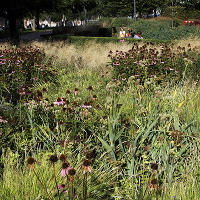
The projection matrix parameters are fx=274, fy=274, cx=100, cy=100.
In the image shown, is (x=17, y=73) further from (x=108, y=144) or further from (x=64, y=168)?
(x=64, y=168)

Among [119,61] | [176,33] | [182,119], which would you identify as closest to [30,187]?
[182,119]

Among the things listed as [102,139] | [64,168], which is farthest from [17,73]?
[64,168]

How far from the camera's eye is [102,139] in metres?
2.82

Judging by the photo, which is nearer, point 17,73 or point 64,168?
point 64,168

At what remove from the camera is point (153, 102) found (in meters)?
4.13

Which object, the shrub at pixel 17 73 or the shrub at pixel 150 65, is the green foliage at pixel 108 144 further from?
the shrub at pixel 17 73

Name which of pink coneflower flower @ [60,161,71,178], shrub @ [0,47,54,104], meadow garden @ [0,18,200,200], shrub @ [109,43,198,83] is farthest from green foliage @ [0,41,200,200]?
shrub @ [0,47,54,104]

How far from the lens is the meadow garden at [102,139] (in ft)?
7.47

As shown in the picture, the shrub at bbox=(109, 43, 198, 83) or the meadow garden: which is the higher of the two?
the shrub at bbox=(109, 43, 198, 83)

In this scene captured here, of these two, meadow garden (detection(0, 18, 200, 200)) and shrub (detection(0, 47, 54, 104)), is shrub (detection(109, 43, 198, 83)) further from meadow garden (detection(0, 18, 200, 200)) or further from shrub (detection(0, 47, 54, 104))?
shrub (detection(0, 47, 54, 104))

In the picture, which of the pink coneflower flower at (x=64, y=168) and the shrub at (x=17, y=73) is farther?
the shrub at (x=17, y=73)

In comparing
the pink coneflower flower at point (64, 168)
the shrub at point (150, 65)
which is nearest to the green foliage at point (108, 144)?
the pink coneflower flower at point (64, 168)

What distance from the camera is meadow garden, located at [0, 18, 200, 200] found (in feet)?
7.47

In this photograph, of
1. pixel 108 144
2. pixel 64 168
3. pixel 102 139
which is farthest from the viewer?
pixel 108 144
